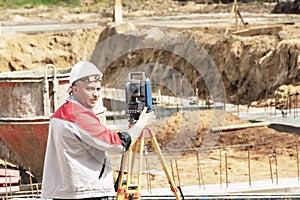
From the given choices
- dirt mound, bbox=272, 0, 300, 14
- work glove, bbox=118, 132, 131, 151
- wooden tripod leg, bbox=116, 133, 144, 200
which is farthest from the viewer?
dirt mound, bbox=272, 0, 300, 14

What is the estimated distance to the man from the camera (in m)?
4.13

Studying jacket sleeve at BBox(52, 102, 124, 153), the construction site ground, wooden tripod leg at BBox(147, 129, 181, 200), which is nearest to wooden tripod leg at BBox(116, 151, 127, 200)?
wooden tripod leg at BBox(147, 129, 181, 200)

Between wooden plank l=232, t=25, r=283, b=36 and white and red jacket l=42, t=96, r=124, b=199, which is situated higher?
white and red jacket l=42, t=96, r=124, b=199

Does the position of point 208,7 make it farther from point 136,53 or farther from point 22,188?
point 22,188

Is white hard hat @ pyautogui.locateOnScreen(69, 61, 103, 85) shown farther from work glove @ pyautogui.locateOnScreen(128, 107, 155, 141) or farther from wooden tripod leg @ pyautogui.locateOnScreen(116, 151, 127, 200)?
wooden tripod leg @ pyautogui.locateOnScreen(116, 151, 127, 200)

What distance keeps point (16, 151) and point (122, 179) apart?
636cm

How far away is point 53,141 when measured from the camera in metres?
4.21

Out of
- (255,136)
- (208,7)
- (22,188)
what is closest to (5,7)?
(208,7)

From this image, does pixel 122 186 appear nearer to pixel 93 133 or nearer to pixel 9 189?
pixel 93 133

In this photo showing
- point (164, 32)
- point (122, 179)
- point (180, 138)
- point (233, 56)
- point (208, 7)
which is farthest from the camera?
point (208, 7)

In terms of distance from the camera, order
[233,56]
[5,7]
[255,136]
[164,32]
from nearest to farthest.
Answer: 1. [255,136]
2. [233,56]
3. [164,32]
4. [5,7]

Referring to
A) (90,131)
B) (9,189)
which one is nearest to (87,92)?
(90,131)

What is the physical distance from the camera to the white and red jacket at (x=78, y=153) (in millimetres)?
4133

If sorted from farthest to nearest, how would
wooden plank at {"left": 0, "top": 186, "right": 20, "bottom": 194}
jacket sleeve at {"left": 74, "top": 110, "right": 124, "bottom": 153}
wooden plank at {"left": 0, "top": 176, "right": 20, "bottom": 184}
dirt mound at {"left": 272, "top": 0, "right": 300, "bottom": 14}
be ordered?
dirt mound at {"left": 272, "top": 0, "right": 300, "bottom": 14} → wooden plank at {"left": 0, "top": 176, "right": 20, "bottom": 184} → wooden plank at {"left": 0, "top": 186, "right": 20, "bottom": 194} → jacket sleeve at {"left": 74, "top": 110, "right": 124, "bottom": 153}
